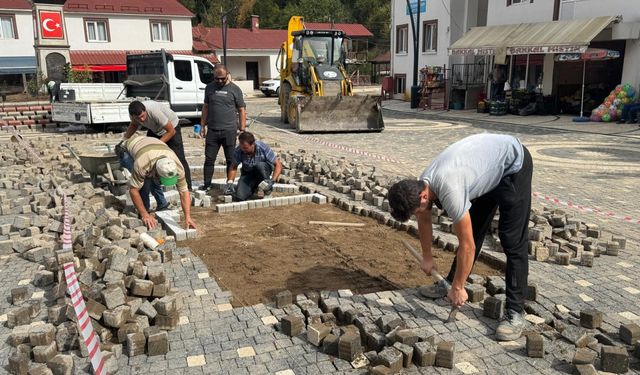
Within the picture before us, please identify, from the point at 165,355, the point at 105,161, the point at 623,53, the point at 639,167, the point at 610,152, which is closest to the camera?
the point at 165,355

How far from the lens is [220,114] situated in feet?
25.1

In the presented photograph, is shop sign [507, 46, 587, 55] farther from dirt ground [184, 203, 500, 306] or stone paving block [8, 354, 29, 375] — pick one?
stone paving block [8, 354, 29, 375]

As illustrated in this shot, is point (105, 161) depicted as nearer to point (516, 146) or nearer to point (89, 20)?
point (516, 146)

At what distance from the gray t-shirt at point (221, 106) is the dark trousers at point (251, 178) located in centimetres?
85

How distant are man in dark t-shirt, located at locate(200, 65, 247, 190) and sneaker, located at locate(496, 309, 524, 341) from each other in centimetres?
480

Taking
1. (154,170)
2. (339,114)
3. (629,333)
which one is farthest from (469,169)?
(339,114)

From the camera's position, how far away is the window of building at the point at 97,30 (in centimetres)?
3216

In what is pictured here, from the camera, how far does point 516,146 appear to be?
3.58 meters

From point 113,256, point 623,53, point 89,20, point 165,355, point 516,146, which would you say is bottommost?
point 165,355

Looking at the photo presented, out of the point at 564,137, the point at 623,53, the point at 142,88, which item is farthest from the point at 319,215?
the point at 623,53

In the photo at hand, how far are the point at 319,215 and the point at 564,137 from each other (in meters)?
9.89

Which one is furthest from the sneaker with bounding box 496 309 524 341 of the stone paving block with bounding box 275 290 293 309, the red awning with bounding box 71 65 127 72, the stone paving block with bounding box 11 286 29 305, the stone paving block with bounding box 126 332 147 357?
the red awning with bounding box 71 65 127 72

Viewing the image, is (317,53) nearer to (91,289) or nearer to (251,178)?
(251,178)

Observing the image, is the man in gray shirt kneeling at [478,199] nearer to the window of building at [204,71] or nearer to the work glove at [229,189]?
the work glove at [229,189]
